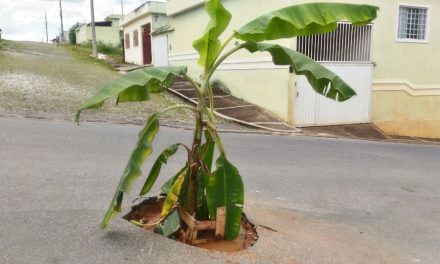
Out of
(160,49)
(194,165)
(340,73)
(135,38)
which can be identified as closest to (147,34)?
(135,38)

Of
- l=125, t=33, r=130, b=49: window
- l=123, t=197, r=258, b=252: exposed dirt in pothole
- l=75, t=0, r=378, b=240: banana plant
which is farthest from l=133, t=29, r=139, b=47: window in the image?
l=75, t=0, r=378, b=240: banana plant

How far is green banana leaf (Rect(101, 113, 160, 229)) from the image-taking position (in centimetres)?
353

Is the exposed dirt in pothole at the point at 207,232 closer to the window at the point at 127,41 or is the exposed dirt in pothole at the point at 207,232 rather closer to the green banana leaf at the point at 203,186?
the green banana leaf at the point at 203,186

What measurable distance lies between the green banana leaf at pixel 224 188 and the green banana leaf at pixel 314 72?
1.04 m

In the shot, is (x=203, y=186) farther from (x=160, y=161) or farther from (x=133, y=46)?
(x=133, y=46)

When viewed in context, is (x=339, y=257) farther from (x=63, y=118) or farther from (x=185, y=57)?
(x=185, y=57)

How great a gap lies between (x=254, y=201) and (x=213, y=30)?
2585 millimetres

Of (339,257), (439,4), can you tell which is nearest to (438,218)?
(339,257)

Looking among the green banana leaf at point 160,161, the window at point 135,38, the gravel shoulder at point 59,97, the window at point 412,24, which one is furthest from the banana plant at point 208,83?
the window at point 135,38

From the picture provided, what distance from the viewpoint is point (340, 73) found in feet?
44.4

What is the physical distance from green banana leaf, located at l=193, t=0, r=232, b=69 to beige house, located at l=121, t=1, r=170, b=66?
19.2m

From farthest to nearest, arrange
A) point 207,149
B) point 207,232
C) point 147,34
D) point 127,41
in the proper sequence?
point 127,41, point 147,34, point 207,149, point 207,232

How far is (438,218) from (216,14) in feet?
13.9

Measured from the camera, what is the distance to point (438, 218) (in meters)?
5.68
